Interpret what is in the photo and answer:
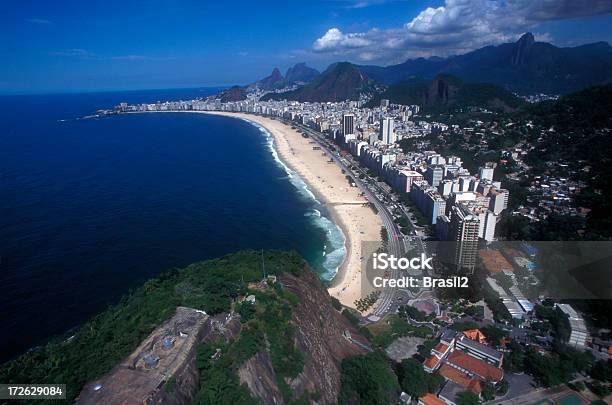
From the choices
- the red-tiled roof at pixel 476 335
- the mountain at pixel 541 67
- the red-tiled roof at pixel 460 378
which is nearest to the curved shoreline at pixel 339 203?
the red-tiled roof at pixel 476 335

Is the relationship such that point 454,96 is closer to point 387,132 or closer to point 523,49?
point 387,132

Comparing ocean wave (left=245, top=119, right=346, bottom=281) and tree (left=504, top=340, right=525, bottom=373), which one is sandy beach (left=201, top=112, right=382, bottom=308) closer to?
ocean wave (left=245, top=119, right=346, bottom=281)

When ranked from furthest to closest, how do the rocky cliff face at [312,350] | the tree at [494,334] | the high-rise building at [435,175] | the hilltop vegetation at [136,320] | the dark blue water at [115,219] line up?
the high-rise building at [435,175]
the dark blue water at [115,219]
the tree at [494,334]
the hilltop vegetation at [136,320]
the rocky cliff face at [312,350]

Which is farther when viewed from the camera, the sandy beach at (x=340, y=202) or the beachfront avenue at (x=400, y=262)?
the beachfront avenue at (x=400, y=262)

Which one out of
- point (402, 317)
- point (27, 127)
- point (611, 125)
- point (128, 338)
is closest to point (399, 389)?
point (402, 317)

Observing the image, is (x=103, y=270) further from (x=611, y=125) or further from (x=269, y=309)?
(x=611, y=125)

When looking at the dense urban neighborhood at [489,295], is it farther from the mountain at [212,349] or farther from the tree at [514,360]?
the mountain at [212,349]
